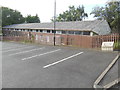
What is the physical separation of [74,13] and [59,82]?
4164 cm

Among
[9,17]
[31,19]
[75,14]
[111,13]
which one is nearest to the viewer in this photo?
[111,13]

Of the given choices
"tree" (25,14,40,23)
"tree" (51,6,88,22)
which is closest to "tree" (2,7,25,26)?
"tree" (25,14,40,23)

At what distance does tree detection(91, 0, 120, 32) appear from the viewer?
909 inches

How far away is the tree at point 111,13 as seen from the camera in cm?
2309

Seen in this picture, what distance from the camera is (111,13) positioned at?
2539 centimetres

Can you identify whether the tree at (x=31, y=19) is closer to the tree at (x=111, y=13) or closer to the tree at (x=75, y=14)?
the tree at (x=75, y=14)

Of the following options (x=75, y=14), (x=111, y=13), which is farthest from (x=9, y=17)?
(x=111, y=13)

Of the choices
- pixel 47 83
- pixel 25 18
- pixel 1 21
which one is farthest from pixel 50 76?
pixel 25 18

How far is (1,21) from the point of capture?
37219 millimetres

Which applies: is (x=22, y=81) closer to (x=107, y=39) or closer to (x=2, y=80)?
(x=2, y=80)

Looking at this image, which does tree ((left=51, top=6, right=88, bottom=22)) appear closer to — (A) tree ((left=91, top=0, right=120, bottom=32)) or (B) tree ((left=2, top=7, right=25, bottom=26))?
(A) tree ((left=91, top=0, right=120, bottom=32))

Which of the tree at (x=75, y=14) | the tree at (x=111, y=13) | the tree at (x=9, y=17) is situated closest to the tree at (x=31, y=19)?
the tree at (x=9, y=17)

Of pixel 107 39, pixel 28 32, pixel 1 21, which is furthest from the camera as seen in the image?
pixel 1 21

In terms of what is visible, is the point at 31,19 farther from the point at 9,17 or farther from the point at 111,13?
the point at 111,13
